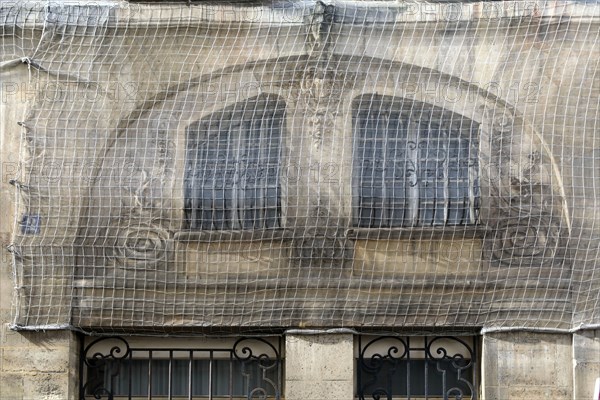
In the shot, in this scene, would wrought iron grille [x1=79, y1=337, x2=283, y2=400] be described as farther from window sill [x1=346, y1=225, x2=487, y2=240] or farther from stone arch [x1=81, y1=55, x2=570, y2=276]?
window sill [x1=346, y1=225, x2=487, y2=240]

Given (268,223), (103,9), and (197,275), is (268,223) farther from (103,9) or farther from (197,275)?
(103,9)

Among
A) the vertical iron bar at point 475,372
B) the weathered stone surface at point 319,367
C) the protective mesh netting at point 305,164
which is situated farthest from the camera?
the vertical iron bar at point 475,372

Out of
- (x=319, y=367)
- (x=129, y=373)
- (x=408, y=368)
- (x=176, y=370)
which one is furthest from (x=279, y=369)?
(x=129, y=373)

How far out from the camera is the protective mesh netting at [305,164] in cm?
1170

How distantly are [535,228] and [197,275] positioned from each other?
2702 mm

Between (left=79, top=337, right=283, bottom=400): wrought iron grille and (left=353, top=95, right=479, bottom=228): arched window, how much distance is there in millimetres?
1395

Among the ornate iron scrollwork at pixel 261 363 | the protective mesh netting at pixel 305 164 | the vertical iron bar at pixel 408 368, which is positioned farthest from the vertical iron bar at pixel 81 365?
the vertical iron bar at pixel 408 368

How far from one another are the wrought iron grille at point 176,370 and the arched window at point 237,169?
1025mm

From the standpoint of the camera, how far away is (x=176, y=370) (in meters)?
12.0

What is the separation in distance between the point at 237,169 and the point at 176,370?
1703 millimetres

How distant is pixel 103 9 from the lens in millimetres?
11945

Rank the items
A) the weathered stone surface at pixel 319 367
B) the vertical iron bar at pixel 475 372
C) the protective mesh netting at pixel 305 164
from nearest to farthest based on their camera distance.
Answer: the weathered stone surface at pixel 319 367, the protective mesh netting at pixel 305 164, the vertical iron bar at pixel 475 372

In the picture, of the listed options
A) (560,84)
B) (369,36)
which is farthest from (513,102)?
(369,36)

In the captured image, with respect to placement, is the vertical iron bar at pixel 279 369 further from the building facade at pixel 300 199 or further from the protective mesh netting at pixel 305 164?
the protective mesh netting at pixel 305 164
